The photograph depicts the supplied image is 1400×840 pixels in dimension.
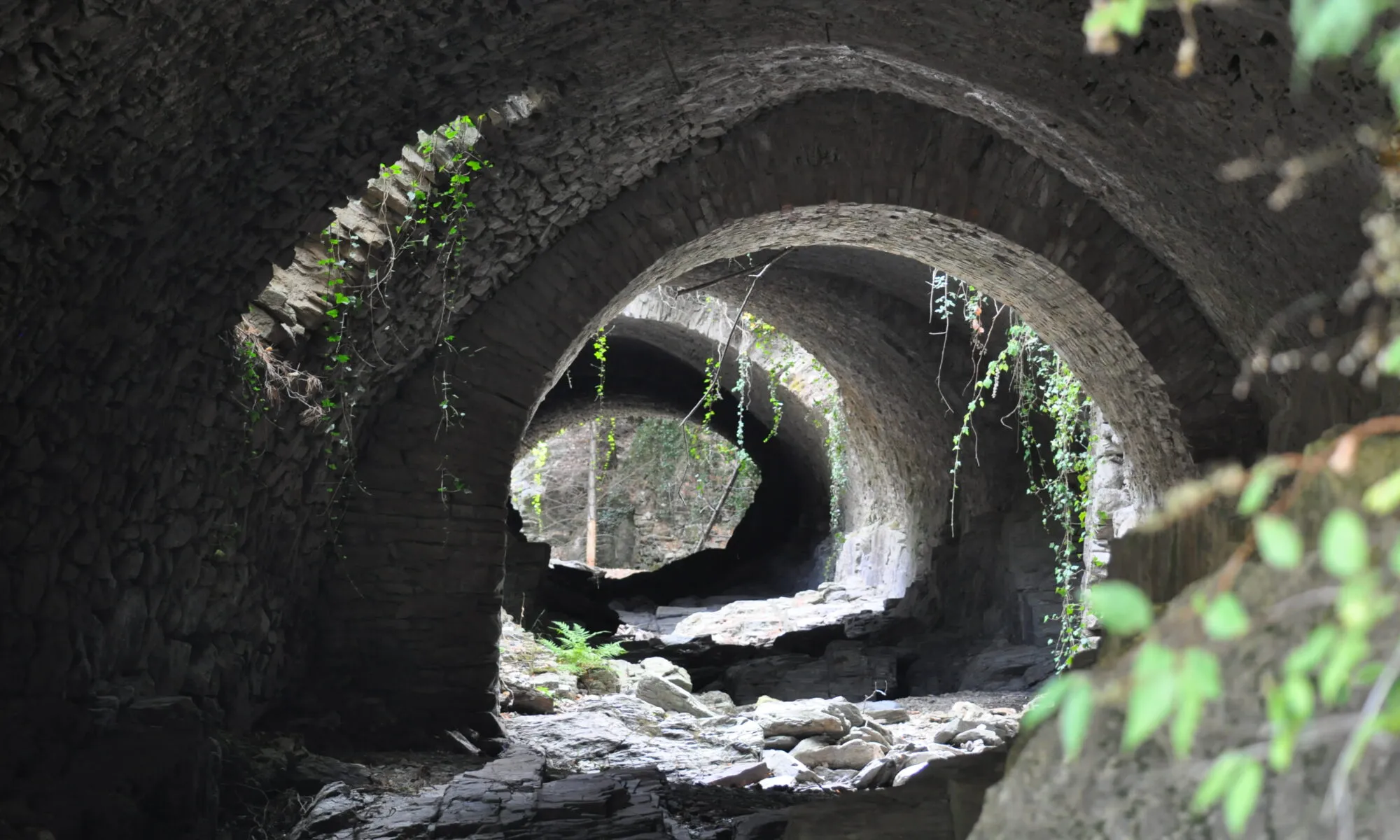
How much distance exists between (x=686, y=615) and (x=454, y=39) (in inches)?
438

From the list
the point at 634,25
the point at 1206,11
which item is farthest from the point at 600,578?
the point at 1206,11

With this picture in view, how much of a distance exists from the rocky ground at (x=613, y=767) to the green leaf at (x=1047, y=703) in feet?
4.64

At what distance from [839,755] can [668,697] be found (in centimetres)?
176

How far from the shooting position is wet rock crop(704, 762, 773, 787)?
4.95 metres

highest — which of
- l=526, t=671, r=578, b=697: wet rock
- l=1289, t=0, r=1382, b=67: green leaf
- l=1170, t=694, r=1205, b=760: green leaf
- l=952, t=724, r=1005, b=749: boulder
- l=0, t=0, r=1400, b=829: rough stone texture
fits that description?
l=0, t=0, r=1400, b=829: rough stone texture

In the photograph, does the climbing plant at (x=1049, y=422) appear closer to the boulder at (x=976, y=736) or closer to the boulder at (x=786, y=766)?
the boulder at (x=976, y=736)

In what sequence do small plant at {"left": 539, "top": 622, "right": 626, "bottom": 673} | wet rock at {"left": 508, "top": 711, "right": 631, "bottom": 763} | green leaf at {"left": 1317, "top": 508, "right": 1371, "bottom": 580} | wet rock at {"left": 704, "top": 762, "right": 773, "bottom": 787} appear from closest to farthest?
green leaf at {"left": 1317, "top": 508, "right": 1371, "bottom": 580} < wet rock at {"left": 704, "top": 762, "right": 773, "bottom": 787} < wet rock at {"left": 508, "top": 711, "right": 631, "bottom": 763} < small plant at {"left": 539, "top": 622, "right": 626, "bottom": 673}

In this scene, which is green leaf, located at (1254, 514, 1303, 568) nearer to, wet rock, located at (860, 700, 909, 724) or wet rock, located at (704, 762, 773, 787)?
wet rock, located at (704, 762, 773, 787)

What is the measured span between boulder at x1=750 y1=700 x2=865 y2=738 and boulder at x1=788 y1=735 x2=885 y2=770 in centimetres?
32

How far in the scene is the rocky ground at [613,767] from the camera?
3.99 metres

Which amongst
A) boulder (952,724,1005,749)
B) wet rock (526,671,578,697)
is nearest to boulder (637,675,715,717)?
wet rock (526,671,578,697)

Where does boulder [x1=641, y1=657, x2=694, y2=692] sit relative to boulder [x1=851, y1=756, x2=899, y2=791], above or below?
above

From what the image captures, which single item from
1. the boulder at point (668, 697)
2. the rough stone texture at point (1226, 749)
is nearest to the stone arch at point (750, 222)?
the boulder at point (668, 697)

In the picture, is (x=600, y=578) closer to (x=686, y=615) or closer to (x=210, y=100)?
(x=686, y=615)
